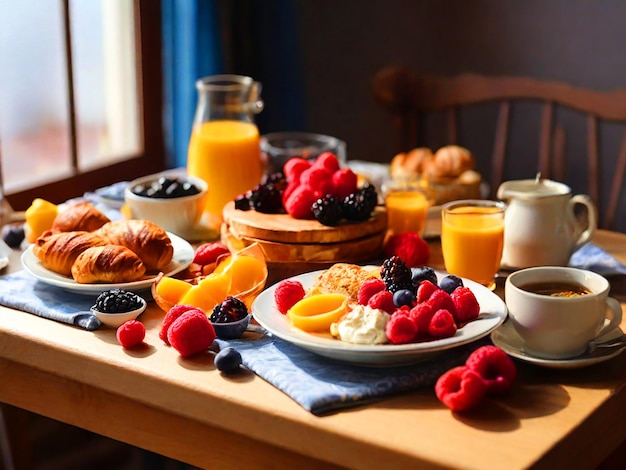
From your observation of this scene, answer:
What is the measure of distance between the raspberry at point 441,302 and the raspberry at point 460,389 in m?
0.12

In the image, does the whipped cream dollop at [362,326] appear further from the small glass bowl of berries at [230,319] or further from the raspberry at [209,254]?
the raspberry at [209,254]

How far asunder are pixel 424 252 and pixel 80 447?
4.53 feet

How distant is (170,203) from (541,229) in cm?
64

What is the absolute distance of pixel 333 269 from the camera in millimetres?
1335

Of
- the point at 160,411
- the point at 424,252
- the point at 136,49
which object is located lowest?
the point at 160,411

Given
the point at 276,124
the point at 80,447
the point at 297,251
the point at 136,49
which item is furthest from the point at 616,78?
the point at 80,447

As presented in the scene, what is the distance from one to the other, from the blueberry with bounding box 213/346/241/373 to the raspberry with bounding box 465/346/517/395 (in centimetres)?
29

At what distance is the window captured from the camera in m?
2.29

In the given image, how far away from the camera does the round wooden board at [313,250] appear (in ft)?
4.83

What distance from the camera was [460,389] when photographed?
1.07 metres

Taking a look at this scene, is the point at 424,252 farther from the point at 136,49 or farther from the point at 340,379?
the point at 136,49

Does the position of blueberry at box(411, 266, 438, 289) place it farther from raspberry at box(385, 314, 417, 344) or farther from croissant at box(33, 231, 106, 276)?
croissant at box(33, 231, 106, 276)

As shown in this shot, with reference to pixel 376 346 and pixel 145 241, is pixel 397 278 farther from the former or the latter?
pixel 145 241

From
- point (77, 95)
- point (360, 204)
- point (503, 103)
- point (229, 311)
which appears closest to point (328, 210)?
point (360, 204)
